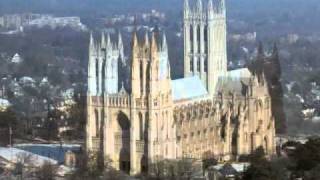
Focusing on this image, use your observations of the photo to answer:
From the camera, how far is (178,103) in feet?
145

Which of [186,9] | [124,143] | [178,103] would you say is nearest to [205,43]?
[186,9]

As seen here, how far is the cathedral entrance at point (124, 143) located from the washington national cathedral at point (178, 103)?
37 mm

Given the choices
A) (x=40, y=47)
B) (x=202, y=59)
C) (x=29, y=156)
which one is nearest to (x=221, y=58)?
(x=202, y=59)

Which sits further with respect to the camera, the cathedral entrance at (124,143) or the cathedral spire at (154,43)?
the cathedral entrance at (124,143)

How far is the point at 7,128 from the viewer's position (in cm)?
5406

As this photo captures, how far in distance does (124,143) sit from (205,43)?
6.68m

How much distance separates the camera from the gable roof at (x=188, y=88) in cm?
4475

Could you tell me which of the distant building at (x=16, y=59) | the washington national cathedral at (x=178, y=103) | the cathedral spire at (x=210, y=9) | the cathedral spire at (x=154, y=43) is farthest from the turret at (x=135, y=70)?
the distant building at (x=16, y=59)

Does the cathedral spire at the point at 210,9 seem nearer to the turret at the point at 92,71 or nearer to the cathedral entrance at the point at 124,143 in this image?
the turret at the point at 92,71

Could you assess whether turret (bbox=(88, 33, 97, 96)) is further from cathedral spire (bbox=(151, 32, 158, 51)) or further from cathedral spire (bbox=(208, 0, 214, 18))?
cathedral spire (bbox=(208, 0, 214, 18))

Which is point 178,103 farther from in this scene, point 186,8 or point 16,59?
point 16,59

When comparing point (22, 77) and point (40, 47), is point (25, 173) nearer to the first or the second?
point (22, 77)

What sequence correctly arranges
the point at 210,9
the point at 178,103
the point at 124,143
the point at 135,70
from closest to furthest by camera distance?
the point at 135,70 → the point at 124,143 → the point at 178,103 → the point at 210,9

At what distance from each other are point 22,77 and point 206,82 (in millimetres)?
42510
